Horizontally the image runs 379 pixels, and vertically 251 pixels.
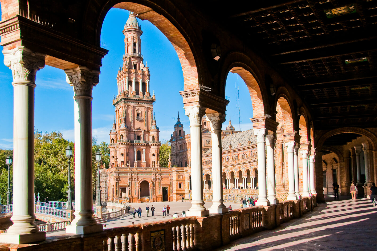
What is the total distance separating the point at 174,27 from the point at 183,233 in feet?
14.9

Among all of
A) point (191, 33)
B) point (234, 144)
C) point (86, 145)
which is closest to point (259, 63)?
point (191, 33)

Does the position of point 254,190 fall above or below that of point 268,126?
below

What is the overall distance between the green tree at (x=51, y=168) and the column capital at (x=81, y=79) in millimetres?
54247

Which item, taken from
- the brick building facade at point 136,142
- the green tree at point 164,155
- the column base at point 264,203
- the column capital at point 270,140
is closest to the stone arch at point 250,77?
the column capital at point 270,140

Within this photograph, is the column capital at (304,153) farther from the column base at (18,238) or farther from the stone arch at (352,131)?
the column base at (18,238)

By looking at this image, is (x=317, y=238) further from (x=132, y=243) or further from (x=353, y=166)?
(x=353, y=166)

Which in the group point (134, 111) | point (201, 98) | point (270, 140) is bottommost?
point (270, 140)

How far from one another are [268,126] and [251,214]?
382 cm

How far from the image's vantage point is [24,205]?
19.6 feet

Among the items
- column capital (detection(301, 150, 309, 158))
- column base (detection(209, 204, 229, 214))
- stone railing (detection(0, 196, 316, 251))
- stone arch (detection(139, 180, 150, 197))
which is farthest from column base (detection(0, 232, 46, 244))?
stone arch (detection(139, 180, 150, 197))

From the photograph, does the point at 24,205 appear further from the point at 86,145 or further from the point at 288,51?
the point at 288,51

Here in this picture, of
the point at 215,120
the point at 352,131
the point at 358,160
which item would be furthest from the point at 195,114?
the point at 358,160

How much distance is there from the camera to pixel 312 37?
1345cm

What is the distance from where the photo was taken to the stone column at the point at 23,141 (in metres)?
5.94
